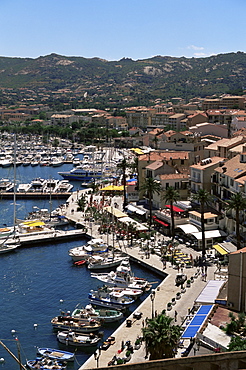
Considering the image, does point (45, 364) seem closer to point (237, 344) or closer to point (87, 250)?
point (237, 344)

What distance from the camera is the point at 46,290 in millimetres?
48094

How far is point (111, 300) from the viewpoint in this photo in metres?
44.2

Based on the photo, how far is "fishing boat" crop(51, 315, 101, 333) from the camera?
39375mm

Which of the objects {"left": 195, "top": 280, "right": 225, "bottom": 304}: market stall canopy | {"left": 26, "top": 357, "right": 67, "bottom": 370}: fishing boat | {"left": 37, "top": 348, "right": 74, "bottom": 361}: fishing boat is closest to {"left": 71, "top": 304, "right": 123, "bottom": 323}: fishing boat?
{"left": 37, "top": 348, "right": 74, "bottom": 361}: fishing boat

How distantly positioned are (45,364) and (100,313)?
839 centimetres

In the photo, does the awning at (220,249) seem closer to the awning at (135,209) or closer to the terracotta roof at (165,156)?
the awning at (135,209)

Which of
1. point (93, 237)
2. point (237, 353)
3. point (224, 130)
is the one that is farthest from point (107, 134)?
point (237, 353)

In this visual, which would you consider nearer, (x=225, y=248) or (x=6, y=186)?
(x=225, y=248)

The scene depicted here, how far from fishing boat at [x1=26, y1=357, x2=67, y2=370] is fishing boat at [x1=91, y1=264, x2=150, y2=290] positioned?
1333 centimetres

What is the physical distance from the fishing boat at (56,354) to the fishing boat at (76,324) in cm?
327

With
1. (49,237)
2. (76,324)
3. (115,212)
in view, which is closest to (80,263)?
(49,237)

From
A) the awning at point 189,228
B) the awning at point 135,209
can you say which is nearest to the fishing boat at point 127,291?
the awning at point 189,228

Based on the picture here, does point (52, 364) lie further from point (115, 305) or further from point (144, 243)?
point (144, 243)

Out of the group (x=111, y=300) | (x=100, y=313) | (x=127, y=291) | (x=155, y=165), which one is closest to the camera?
(x=100, y=313)
